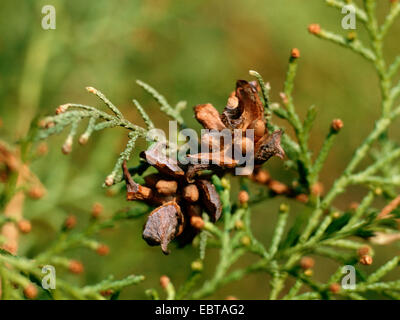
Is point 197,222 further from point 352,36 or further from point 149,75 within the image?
point 149,75

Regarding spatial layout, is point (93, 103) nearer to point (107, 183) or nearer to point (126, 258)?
point (126, 258)

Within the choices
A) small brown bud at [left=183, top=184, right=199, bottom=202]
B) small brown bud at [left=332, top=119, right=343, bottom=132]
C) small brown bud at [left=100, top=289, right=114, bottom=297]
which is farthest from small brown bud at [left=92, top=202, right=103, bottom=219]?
small brown bud at [left=332, top=119, right=343, bottom=132]

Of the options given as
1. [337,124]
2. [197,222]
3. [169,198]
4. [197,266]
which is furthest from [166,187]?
[337,124]

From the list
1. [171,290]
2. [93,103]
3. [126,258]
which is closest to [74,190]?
[126,258]

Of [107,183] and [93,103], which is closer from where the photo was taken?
[107,183]

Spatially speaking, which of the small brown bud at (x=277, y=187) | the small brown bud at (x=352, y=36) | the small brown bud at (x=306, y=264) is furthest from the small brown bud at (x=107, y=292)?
the small brown bud at (x=352, y=36)
